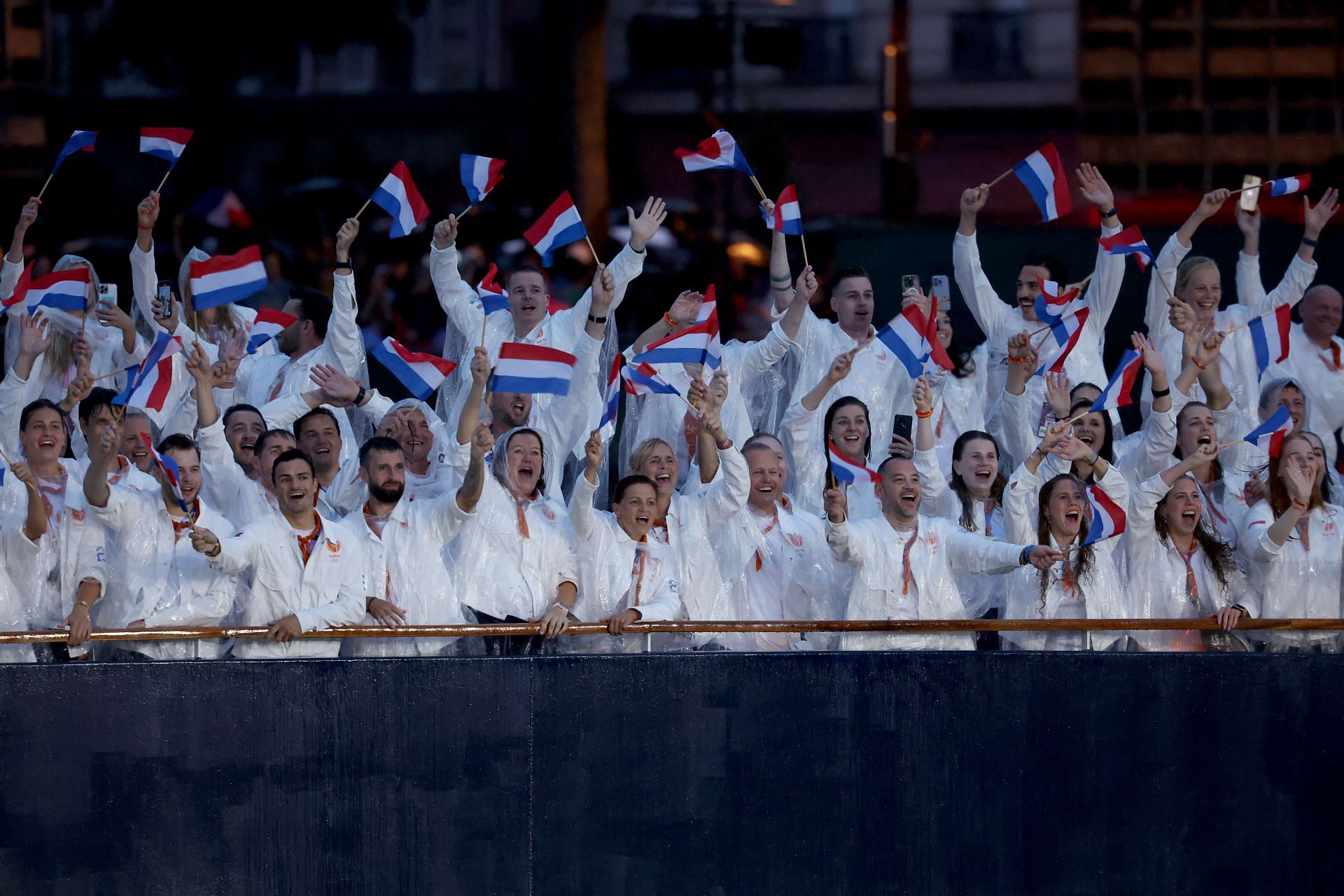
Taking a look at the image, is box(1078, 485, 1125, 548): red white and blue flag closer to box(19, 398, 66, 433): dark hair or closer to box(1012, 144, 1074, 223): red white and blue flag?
box(1012, 144, 1074, 223): red white and blue flag

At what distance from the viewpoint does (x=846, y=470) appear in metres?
8.74

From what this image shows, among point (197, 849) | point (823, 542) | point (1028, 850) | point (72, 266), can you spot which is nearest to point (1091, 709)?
point (1028, 850)

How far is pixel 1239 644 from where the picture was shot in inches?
319

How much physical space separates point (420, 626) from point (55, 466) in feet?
5.77

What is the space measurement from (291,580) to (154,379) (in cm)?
154

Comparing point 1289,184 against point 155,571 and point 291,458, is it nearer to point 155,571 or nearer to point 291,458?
point 291,458

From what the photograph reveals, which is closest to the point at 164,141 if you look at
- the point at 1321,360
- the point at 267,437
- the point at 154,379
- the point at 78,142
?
the point at 78,142

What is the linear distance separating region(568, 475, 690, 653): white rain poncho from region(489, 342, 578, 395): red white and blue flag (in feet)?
1.47

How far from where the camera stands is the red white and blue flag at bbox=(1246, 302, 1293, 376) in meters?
10.2

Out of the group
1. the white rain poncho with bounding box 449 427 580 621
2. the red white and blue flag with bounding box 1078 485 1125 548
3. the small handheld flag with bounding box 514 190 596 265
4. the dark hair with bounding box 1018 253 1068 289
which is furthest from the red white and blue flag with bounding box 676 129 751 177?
the red white and blue flag with bounding box 1078 485 1125 548

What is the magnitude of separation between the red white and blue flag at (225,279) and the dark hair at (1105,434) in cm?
366

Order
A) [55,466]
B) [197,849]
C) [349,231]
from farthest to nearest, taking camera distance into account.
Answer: [349,231] → [55,466] → [197,849]

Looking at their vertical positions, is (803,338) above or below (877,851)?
above

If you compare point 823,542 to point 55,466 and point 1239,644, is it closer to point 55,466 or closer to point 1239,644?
point 1239,644
